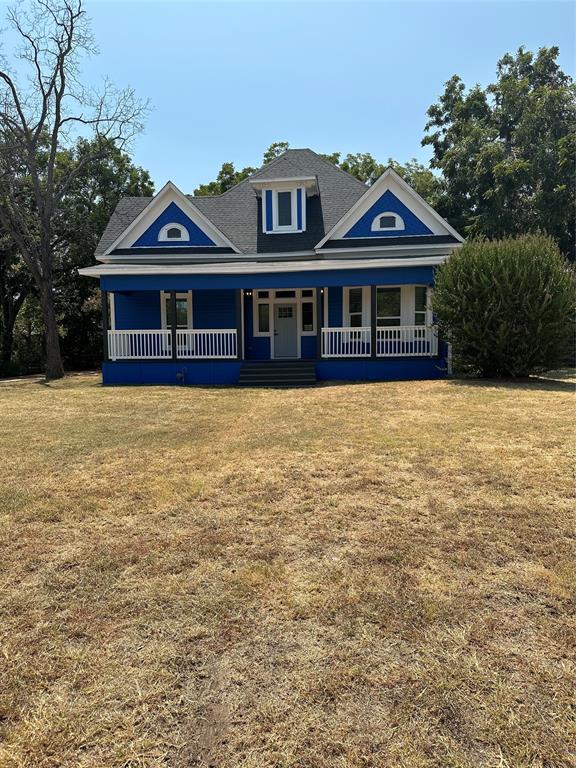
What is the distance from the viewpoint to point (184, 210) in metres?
18.6

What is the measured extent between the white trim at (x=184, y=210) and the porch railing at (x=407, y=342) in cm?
658

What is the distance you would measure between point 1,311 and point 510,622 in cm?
2975

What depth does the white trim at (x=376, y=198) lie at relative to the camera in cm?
1733

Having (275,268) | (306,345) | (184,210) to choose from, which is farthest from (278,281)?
(184,210)

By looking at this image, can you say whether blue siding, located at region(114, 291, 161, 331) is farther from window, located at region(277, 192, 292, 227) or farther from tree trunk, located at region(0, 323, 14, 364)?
tree trunk, located at region(0, 323, 14, 364)

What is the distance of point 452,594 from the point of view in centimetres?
317

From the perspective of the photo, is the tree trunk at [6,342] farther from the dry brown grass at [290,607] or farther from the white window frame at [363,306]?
the dry brown grass at [290,607]

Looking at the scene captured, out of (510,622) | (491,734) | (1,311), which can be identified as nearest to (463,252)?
(510,622)

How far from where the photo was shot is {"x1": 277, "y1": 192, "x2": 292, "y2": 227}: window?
1877cm

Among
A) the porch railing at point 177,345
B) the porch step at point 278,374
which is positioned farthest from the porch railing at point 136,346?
the porch step at point 278,374

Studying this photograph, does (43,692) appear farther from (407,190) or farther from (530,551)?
(407,190)

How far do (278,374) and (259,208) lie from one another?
890 centimetres

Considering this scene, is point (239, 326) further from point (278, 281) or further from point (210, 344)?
point (278, 281)

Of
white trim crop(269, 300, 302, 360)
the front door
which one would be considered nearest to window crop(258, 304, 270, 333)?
white trim crop(269, 300, 302, 360)
